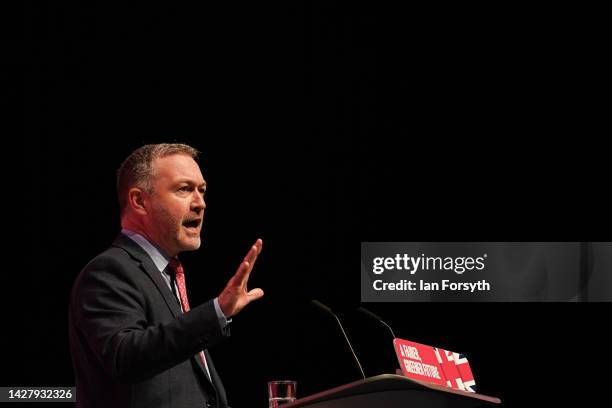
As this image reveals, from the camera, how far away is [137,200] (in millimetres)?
2426

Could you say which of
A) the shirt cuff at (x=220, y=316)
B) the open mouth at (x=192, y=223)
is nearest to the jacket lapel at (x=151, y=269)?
the open mouth at (x=192, y=223)

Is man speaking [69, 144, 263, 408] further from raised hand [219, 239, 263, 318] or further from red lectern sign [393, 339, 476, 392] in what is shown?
red lectern sign [393, 339, 476, 392]

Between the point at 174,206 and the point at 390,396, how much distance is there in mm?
848

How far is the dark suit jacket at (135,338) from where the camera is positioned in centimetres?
194

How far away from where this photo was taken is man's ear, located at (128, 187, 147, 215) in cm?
241

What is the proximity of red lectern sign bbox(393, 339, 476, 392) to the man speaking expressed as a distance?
0.35m

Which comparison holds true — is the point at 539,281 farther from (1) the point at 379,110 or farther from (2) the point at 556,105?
(1) the point at 379,110

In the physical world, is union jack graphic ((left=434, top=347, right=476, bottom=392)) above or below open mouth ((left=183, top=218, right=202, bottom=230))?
below

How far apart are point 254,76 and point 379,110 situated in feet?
2.74

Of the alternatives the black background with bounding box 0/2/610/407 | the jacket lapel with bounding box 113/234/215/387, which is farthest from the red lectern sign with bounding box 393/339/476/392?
the black background with bounding box 0/2/610/407

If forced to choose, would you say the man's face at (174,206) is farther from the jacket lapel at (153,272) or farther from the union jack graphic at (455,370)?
the union jack graphic at (455,370)

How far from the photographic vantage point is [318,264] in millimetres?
5727

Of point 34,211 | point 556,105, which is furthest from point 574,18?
point 34,211

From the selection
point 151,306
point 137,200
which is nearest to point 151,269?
Answer: point 151,306
